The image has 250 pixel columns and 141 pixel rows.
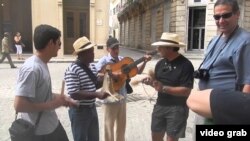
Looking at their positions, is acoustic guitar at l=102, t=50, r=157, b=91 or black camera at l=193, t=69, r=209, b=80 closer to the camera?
black camera at l=193, t=69, r=209, b=80

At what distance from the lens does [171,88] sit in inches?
148

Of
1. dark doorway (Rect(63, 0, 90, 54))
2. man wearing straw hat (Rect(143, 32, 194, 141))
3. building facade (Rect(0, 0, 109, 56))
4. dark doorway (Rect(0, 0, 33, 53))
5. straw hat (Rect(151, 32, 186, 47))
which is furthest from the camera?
dark doorway (Rect(0, 0, 33, 53))

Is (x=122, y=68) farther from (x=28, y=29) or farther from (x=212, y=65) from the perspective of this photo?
(x=28, y=29)

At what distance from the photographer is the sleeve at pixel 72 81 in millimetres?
3688

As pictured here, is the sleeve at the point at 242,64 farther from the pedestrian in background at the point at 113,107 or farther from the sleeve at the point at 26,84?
the pedestrian in background at the point at 113,107

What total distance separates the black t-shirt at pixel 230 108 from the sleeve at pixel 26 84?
6.14ft

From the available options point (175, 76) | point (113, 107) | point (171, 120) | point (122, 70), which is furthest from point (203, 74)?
point (113, 107)

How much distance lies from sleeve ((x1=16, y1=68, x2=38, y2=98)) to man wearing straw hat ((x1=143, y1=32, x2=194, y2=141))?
4.67ft

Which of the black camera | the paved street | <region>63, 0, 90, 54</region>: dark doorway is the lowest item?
the paved street

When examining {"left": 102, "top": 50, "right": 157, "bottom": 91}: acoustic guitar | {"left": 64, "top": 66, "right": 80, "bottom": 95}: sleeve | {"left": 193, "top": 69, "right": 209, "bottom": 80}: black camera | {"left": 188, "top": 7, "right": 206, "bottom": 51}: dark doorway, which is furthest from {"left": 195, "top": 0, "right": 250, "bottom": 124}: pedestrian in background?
{"left": 188, "top": 7, "right": 206, "bottom": 51}: dark doorway

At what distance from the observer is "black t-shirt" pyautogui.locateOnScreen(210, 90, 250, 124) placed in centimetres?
121

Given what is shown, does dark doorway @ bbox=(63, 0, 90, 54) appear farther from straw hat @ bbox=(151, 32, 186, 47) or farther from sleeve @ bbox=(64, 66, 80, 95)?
sleeve @ bbox=(64, 66, 80, 95)

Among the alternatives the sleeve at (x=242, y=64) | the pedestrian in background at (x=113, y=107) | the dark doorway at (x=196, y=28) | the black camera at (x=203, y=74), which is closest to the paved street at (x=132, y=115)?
the pedestrian in background at (x=113, y=107)

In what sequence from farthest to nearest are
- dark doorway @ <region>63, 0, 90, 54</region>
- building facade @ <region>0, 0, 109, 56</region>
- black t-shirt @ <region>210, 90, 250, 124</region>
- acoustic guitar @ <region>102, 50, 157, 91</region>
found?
dark doorway @ <region>63, 0, 90, 54</region> < building facade @ <region>0, 0, 109, 56</region> < acoustic guitar @ <region>102, 50, 157, 91</region> < black t-shirt @ <region>210, 90, 250, 124</region>
